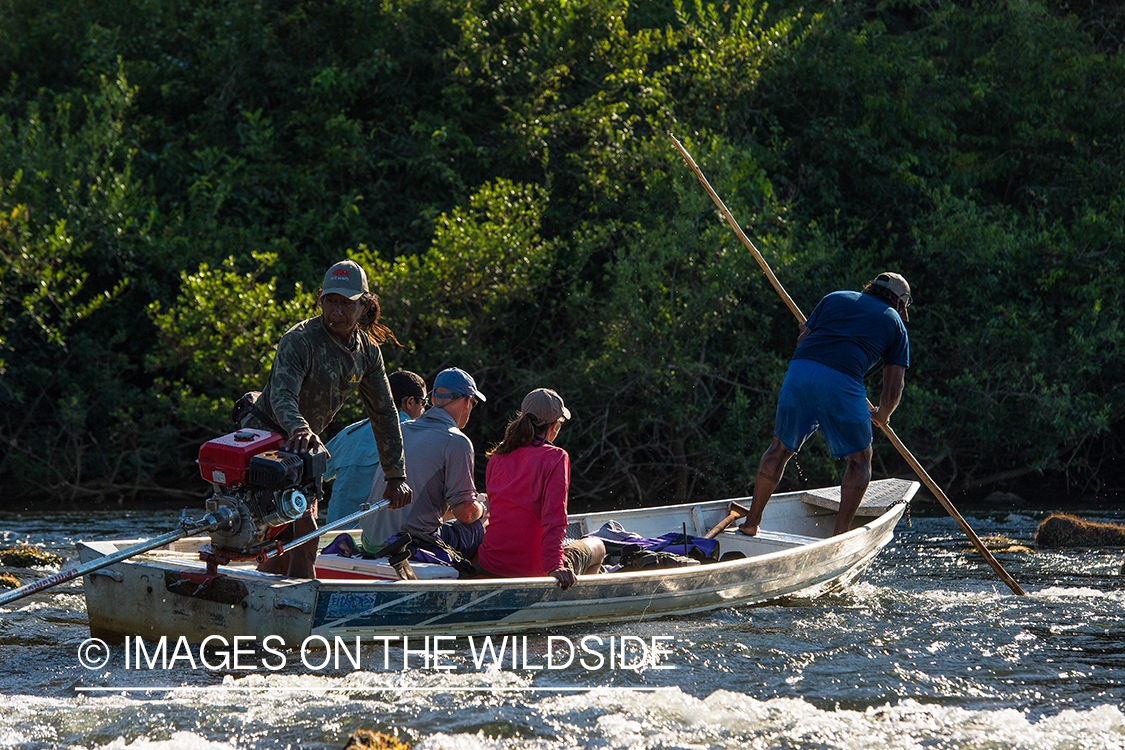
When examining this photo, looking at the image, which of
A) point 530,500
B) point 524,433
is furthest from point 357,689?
point 524,433

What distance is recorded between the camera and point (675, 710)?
441 centimetres

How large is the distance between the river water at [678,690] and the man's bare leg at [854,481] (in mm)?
696

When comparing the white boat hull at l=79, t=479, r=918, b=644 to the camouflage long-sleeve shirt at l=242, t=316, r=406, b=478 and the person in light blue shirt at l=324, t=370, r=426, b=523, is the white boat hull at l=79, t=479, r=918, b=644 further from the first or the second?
the person in light blue shirt at l=324, t=370, r=426, b=523

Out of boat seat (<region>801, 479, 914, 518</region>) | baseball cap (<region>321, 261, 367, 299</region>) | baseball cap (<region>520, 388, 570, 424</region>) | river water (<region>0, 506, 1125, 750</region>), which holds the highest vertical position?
baseball cap (<region>321, 261, 367, 299</region>)

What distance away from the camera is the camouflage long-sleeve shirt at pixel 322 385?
471 cm

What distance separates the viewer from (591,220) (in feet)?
43.4

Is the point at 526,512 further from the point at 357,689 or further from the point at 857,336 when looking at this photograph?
the point at 857,336

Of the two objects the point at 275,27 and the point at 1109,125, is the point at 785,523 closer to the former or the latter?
the point at 1109,125

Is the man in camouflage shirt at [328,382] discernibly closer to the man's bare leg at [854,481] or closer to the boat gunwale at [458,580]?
the boat gunwale at [458,580]

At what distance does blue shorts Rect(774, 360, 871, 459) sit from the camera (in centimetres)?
681

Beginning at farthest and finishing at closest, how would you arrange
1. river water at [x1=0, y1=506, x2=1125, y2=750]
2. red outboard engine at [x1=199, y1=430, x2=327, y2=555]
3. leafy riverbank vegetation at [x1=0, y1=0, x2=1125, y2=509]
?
leafy riverbank vegetation at [x1=0, y1=0, x2=1125, y2=509] → red outboard engine at [x1=199, y1=430, x2=327, y2=555] → river water at [x1=0, y1=506, x2=1125, y2=750]

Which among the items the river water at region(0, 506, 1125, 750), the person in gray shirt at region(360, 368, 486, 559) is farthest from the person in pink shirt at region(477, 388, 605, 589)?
the river water at region(0, 506, 1125, 750)

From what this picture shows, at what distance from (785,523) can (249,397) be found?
15.3ft

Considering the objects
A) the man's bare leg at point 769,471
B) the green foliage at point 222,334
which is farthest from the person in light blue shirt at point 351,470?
the green foliage at point 222,334
